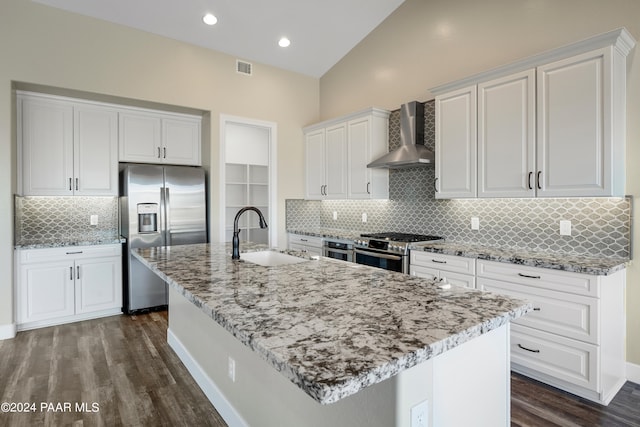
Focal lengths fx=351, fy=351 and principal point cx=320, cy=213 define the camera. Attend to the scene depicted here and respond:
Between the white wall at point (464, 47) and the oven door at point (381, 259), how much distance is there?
174 cm

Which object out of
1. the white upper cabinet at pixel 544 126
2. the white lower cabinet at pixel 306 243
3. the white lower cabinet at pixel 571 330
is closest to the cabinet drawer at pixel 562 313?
the white lower cabinet at pixel 571 330

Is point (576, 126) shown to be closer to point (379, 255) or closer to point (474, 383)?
point (379, 255)

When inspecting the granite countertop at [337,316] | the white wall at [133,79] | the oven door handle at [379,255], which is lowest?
the oven door handle at [379,255]

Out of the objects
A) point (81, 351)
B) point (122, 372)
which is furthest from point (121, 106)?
point (122, 372)

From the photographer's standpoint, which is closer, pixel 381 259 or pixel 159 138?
pixel 381 259

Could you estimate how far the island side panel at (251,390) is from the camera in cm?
108

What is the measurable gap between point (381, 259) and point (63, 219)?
379 centimetres

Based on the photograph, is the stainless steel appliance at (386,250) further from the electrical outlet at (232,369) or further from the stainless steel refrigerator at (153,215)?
the stainless steel refrigerator at (153,215)

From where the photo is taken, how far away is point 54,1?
11.6ft

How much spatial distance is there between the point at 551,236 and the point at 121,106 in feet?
15.8

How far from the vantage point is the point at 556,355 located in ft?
8.09

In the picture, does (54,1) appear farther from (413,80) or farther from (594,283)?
(594,283)

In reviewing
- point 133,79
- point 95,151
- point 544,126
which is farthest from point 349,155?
point 95,151

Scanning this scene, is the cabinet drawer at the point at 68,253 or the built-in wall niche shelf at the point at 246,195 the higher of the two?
the built-in wall niche shelf at the point at 246,195
